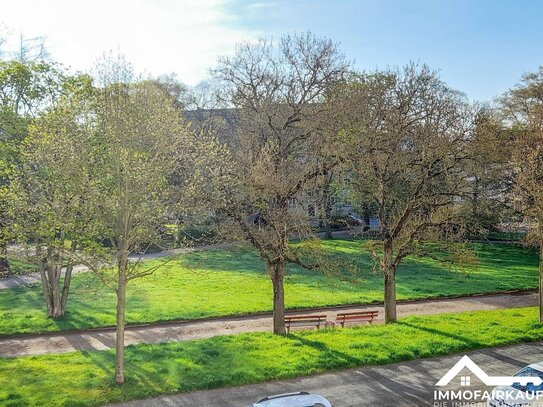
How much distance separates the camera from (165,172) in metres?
14.9

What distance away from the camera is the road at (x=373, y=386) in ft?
43.4

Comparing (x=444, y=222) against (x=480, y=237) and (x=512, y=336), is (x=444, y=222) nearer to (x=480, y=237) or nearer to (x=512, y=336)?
(x=512, y=336)

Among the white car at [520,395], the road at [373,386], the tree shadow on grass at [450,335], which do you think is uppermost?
the white car at [520,395]

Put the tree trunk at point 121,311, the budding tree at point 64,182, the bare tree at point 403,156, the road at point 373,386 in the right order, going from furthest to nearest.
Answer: the bare tree at point 403,156
the tree trunk at point 121,311
the budding tree at point 64,182
the road at point 373,386

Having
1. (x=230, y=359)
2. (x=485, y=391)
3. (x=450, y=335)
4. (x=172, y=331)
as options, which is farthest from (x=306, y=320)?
(x=485, y=391)

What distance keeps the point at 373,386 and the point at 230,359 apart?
4711mm

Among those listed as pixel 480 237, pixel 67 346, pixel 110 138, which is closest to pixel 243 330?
pixel 67 346

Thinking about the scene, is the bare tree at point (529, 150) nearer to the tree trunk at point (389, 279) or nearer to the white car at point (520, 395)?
the tree trunk at point (389, 279)

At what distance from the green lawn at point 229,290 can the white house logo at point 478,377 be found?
16.6 feet

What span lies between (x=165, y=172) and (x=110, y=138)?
1.86 metres

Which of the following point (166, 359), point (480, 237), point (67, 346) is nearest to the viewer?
point (166, 359)

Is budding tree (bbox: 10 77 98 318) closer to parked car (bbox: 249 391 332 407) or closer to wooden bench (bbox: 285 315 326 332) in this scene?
parked car (bbox: 249 391 332 407)

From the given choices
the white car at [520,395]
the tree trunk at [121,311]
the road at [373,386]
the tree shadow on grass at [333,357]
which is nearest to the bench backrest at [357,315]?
the tree shadow on grass at [333,357]

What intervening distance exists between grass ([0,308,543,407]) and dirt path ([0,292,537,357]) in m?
1.48
